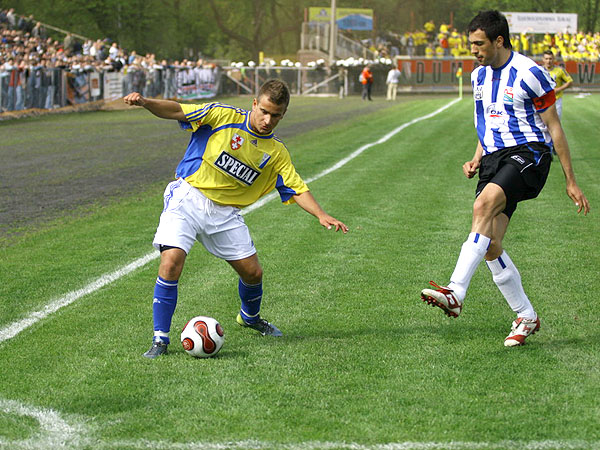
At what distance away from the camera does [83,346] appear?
587 cm

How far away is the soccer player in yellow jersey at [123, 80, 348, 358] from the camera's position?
5645 millimetres

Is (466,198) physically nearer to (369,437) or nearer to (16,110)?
(369,437)

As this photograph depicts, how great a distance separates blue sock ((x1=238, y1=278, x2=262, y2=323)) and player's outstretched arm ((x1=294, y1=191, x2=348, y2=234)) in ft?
2.19

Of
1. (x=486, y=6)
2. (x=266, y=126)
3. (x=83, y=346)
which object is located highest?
(x=486, y=6)

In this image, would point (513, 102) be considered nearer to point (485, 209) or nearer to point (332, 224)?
point (485, 209)

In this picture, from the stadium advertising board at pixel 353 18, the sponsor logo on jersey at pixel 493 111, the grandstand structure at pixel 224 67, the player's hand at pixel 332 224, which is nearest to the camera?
the player's hand at pixel 332 224

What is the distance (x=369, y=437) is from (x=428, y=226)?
22.2 ft

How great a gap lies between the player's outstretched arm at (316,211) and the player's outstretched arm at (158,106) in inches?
36.4

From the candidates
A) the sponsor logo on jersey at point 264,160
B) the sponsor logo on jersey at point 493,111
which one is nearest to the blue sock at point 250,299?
the sponsor logo on jersey at point 264,160

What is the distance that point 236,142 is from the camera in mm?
5883

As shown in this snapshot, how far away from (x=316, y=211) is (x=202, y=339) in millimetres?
1089

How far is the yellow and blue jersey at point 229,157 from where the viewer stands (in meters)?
5.88

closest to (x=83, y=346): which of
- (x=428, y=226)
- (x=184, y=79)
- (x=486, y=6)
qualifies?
(x=428, y=226)

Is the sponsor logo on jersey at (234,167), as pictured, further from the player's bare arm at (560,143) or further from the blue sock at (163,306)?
the player's bare arm at (560,143)
